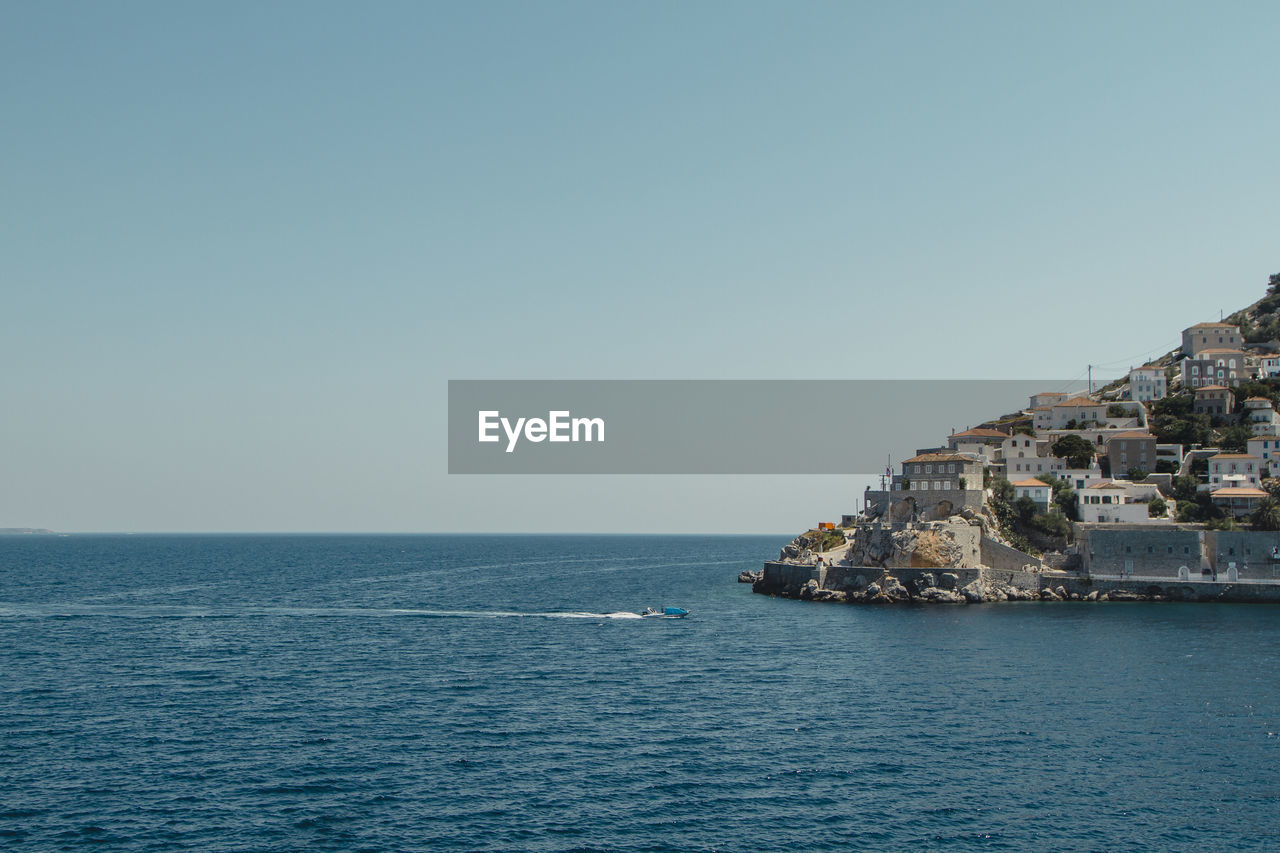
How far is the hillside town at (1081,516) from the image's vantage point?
117000 millimetres

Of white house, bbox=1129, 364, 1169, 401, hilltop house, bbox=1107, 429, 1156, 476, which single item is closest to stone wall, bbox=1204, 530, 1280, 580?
hilltop house, bbox=1107, 429, 1156, 476

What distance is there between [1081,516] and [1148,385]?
70488 millimetres

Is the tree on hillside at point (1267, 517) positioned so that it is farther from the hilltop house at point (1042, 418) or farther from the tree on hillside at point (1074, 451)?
the hilltop house at point (1042, 418)

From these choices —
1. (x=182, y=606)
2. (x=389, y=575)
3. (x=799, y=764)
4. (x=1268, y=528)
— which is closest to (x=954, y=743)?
(x=799, y=764)

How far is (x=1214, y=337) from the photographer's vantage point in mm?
191250

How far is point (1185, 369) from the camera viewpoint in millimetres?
182250

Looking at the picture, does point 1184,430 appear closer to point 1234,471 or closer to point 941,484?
point 1234,471

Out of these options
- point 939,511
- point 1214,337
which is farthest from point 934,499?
point 1214,337

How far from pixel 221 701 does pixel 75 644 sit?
34.2m

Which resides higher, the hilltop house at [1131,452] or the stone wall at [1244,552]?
the hilltop house at [1131,452]

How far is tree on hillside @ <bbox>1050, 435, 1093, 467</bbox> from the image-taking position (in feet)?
489

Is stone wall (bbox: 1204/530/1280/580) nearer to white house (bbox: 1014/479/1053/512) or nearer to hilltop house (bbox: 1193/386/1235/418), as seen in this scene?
white house (bbox: 1014/479/1053/512)

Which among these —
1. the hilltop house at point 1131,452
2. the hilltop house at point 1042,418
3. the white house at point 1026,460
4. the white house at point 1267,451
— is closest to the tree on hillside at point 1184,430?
the hilltop house at point 1131,452

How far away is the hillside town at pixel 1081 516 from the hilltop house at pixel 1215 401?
228mm
